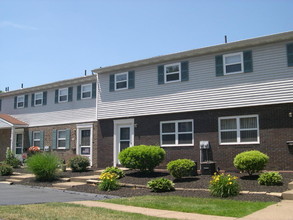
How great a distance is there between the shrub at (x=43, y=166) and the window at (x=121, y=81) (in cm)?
550

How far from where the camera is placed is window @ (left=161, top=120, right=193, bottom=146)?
16.1 metres

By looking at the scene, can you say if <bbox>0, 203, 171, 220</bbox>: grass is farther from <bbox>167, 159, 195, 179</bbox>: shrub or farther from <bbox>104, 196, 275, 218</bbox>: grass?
<bbox>167, 159, 195, 179</bbox>: shrub

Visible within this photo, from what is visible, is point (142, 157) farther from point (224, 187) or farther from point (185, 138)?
point (224, 187)

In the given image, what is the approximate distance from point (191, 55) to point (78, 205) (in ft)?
31.3

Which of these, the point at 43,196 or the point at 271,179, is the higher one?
the point at 271,179

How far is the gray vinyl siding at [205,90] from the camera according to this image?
1406cm

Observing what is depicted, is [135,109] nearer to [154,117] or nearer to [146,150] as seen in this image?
[154,117]

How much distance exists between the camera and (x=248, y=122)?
1460 cm

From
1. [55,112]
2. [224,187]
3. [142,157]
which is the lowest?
[224,187]

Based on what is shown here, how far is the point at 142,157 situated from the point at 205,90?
14.1 ft

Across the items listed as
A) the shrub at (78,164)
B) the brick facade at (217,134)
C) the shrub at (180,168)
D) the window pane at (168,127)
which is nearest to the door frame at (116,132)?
the brick facade at (217,134)

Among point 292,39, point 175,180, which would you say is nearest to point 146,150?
point 175,180

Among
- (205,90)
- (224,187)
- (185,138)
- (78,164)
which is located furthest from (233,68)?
(78,164)

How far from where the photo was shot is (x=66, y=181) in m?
15.3
